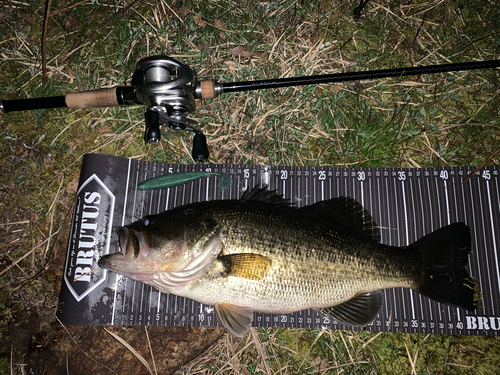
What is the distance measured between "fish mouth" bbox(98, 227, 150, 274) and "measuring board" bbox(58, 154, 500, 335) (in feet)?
2.35

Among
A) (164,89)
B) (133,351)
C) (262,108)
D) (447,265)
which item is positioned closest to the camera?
(164,89)

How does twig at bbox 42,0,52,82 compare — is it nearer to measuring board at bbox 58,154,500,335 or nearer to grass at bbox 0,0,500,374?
grass at bbox 0,0,500,374

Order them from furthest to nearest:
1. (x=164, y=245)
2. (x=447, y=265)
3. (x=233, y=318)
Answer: (x=447, y=265), (x=233, y=318), (x=164, y=245)

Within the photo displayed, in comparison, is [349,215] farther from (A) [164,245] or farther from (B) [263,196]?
(A) [164,245]

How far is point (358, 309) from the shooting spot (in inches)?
115

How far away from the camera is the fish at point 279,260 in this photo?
255cm

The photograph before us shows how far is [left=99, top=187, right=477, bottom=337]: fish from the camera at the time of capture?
8.37 feet

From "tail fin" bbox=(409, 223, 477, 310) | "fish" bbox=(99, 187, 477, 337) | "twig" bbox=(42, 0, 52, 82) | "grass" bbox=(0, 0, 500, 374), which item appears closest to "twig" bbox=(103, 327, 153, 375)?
"grass" bbox=(0, 0, 500, 374)

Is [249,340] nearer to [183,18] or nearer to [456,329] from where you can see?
[456,329]

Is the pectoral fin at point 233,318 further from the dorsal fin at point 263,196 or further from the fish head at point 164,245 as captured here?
the dorsal fin at point 263,196

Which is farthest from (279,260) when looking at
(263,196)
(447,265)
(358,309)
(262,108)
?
(262,108)

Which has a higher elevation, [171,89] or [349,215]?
[171,89]

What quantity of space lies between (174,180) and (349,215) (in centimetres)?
181

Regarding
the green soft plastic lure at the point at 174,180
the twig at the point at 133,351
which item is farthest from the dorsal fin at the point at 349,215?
the twig at the point at 133,351
